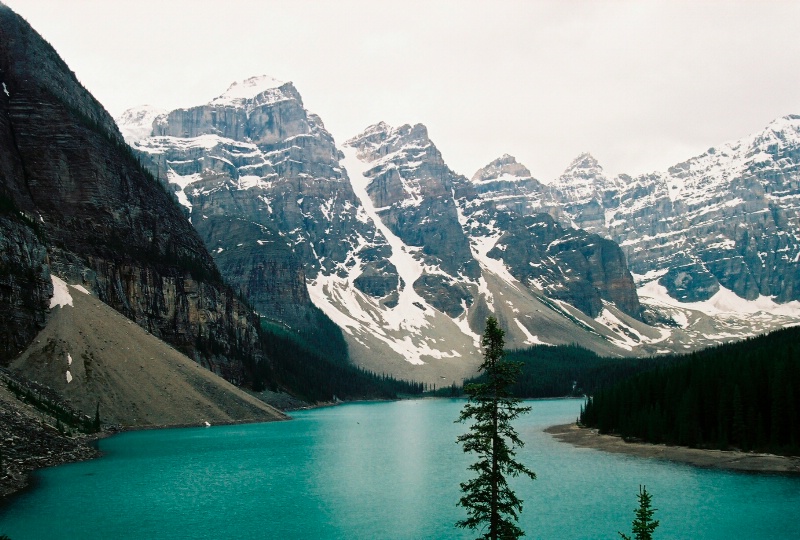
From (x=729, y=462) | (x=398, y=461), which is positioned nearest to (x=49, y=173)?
(x=398, y=461)

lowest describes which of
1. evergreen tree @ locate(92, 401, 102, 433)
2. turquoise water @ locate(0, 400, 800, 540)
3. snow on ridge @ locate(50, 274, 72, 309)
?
turquoise water @ locate(0, 400, 800, 540)

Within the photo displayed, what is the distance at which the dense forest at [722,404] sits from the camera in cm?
7912

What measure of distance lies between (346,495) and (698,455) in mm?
44132

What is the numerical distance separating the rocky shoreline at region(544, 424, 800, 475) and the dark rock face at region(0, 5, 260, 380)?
297 ft

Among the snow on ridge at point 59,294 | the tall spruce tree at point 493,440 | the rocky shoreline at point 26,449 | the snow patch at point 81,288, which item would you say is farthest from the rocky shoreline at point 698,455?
the snow patch at point 81,288

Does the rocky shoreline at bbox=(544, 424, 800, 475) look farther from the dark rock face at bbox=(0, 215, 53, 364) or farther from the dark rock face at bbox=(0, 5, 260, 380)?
the dark rock face at bbox=(0, 5, 260, 380)

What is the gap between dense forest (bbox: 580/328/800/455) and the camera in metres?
79.1

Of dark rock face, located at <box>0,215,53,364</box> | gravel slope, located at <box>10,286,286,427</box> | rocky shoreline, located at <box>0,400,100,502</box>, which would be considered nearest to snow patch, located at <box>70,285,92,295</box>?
gravel slope, located at <box>10,286,286,427</box>

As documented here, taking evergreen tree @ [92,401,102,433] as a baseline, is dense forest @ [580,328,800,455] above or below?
above

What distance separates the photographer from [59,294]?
372ft

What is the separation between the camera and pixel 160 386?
110 m

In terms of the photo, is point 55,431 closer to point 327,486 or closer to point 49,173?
point 327,486

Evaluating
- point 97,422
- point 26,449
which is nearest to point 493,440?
point 26,449

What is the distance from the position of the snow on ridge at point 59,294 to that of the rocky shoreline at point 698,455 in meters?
81.5
